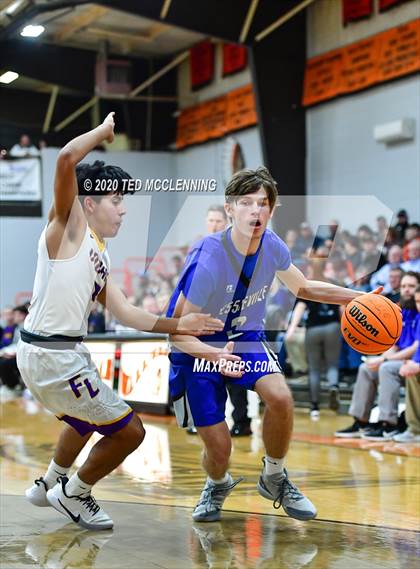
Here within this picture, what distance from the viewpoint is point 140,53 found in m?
21.8

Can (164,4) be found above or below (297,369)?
above

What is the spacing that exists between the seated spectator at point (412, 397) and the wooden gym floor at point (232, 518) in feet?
1.72

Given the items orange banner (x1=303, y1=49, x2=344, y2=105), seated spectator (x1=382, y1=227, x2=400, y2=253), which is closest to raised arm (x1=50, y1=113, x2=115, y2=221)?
seated spectator (x1=382, y1=227, x2=400, y2=253)

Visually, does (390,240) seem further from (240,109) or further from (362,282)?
(240,109)

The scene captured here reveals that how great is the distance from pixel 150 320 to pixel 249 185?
3.03 feet

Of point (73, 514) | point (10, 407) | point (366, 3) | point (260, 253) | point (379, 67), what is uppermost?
point (366, 3)

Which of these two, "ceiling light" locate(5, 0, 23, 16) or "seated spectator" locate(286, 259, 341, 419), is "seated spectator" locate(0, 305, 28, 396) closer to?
"ceiling light" locate(5, 0, 23, 16)

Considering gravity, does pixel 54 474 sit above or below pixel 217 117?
below

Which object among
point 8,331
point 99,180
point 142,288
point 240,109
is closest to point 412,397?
point 142,288

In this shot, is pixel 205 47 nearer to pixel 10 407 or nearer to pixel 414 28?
pixel 414 28

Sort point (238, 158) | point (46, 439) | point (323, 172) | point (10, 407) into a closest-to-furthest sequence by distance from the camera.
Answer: point (46, 439) < point (10, 407) < point (323, 172) < point (238, 158)

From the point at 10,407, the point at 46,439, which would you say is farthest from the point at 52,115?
the point at 46,439

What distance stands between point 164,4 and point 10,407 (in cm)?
749

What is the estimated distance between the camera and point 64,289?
15.5 ft
